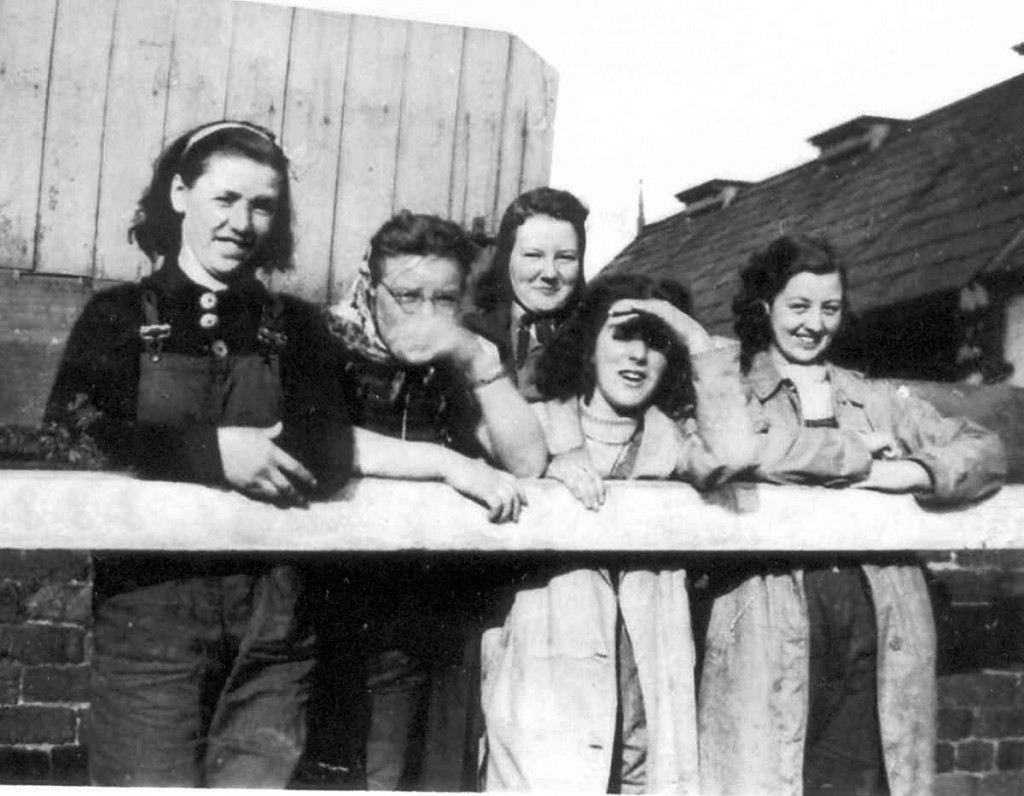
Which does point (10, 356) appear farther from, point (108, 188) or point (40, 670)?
point (40, 670)

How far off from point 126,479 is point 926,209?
3.45 m

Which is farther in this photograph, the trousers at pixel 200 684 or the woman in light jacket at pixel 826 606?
the woman in light jacket at pixel 826 606

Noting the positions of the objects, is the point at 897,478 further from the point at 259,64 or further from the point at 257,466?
the point at 259,64

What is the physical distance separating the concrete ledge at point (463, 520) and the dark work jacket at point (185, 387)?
0.05 meters

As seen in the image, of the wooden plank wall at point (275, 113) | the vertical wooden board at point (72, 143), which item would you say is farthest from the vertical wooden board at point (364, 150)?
the vertical wooden board at point (72, 143)

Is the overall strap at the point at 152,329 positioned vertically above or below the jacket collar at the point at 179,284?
below

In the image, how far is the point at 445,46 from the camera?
220 centimetres

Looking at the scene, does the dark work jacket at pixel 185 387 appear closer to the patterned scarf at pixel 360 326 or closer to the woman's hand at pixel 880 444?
the patterned scarf at pixel 360 326

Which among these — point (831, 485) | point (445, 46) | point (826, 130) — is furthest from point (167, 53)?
point (826, 130)

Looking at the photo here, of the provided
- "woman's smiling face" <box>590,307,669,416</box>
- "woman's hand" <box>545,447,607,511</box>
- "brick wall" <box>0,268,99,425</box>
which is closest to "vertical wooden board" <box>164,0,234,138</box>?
"brick wall" <box>0,268,99,425</box>

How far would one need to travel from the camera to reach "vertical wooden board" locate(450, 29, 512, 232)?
2205mm

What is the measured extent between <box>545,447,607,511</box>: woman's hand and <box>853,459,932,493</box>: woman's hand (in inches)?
17.3

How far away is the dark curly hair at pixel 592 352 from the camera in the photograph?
1769 millimetres

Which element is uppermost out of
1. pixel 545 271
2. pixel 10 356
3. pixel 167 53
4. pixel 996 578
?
pixel 167 53
